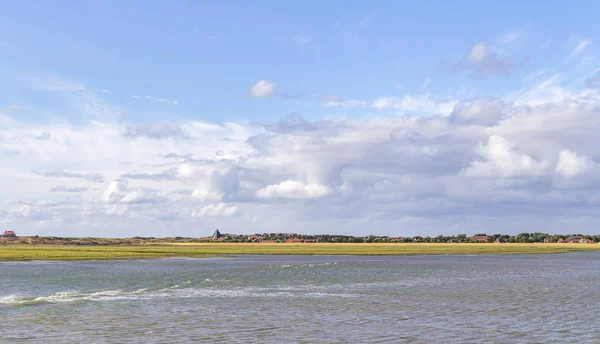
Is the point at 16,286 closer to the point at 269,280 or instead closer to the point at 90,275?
the point at 90,275

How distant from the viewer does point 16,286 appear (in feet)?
156

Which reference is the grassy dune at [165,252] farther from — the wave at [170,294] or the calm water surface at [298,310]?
the wave at [170,294]

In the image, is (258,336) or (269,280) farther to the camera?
(269,280)

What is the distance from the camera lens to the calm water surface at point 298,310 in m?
25.5

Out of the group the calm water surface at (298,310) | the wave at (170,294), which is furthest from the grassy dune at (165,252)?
the wave at (170,294)

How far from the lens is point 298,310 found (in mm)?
33812

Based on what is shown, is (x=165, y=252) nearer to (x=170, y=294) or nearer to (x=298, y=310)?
(x=170, y=294)

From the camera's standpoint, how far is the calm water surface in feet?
83.7

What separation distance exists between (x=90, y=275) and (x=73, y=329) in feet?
118

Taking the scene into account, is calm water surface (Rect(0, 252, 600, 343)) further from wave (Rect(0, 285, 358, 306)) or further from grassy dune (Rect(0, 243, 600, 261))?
grassy dune (Rect(0, 243, 600, 261))

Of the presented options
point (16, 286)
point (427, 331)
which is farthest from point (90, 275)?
point (427, 331)

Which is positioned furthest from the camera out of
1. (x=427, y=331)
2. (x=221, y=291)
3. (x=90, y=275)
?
(x=90, y=275)

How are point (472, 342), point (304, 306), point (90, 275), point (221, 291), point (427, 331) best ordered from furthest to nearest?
point (90, 275), point (221, 291), point (304, 306), point (427, 331), point (472, 342)

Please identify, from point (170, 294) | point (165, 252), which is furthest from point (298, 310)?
point (165, 252)
